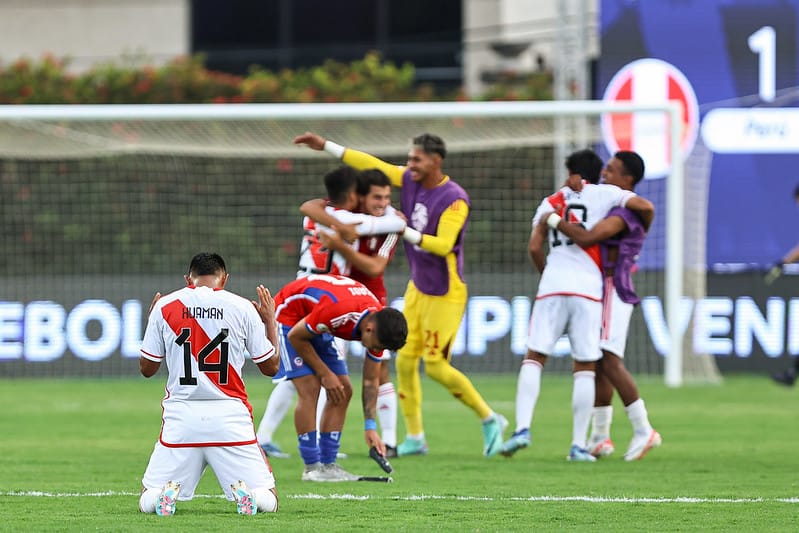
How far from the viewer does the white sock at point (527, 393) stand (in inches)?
421

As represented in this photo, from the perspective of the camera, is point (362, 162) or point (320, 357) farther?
point (362, 162)

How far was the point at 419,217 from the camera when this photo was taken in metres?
11.2

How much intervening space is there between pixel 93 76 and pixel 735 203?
30.2 ft

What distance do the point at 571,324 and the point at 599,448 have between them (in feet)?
3.14

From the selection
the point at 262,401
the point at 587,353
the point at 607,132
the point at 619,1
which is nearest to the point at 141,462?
the point at 587,353

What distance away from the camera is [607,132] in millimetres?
18594

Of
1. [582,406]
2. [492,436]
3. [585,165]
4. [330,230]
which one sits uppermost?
[585,165]

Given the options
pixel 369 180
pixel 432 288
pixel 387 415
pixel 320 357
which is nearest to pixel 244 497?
pixel 320 357

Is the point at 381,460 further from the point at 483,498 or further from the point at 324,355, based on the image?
the point at 483,498

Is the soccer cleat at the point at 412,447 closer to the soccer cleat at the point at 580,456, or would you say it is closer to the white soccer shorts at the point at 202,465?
the soccer cleat at the point at 580,456

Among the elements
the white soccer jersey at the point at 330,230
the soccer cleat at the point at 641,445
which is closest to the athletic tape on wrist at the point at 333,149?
the white soccer jersey at the point at 330,230

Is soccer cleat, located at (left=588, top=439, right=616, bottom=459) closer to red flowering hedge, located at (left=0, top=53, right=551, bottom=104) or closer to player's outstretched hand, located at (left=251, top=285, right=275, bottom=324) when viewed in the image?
player's outstretched hand, located at (left=251, top=285, right=275, bottom=324)

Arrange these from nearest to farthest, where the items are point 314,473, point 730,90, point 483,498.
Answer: point 483,498
point 314,473
point 730,90

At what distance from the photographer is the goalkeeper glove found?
55.2 ft
